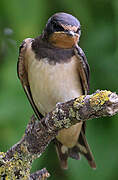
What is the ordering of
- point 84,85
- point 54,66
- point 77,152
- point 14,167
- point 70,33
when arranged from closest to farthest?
point 14,167, point 70,33, point 54,66, point 84,85, point 77,152

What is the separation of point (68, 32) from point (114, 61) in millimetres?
635

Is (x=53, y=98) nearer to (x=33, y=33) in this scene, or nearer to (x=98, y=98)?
(x=33, y=33)

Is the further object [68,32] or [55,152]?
[55,152]

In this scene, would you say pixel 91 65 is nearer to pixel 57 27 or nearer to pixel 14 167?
pixel 57 27

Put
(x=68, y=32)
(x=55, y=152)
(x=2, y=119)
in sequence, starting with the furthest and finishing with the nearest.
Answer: (x=55, y=152), (x=2, y=119), (x=68, y=32)

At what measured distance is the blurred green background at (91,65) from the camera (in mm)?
3324

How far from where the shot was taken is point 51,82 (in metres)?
3.25

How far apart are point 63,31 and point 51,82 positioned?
1.24 ft

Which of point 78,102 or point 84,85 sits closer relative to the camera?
point 78,102

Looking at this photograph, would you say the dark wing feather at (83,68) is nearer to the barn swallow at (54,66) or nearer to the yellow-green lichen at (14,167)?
the barn swallow at (54,66)

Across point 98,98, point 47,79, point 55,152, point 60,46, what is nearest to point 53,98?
point 47,79

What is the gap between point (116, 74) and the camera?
354 cm

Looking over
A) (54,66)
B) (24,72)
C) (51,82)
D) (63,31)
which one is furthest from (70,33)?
(24,72)

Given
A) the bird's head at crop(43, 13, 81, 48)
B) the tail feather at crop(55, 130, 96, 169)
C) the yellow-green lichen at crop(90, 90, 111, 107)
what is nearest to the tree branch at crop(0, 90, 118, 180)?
the yellow-green lichen at crop(90, 90, 111, 107)
